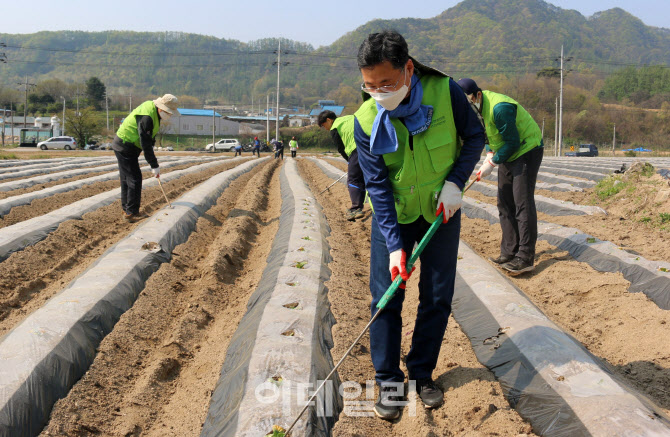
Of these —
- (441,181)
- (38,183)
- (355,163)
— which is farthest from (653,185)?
(38,183)

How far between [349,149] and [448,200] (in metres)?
4.13

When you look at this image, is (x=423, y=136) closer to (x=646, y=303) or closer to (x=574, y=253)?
(x=646, y=303)

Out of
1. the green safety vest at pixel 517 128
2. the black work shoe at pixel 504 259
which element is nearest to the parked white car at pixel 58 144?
the black work shoe at pixel 504 259

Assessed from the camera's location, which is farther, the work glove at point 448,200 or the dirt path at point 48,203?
the dirt path at point 48,203

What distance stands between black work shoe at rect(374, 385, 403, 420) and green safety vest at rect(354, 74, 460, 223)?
0.83m

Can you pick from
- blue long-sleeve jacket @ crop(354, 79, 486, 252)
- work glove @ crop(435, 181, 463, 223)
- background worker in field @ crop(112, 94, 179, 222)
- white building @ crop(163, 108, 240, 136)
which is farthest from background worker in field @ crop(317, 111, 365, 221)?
white building @ crop(163, 108, 240, 136)

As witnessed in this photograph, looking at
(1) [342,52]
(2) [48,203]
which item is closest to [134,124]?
(2) [48,203]

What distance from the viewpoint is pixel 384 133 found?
2443mm

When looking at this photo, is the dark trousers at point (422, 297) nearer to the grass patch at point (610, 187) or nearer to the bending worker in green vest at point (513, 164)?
the bending worker in green vest at point (513, 164)

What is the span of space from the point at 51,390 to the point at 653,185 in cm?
699

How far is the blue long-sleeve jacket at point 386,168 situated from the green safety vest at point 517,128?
1900 mm

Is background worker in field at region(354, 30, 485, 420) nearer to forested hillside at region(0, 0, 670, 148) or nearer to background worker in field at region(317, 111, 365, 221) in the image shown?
background worker in field at region(317, 111, 365, 221)

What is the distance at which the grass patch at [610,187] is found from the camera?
7.64m

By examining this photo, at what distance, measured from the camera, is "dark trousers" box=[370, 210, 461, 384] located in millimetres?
2562
